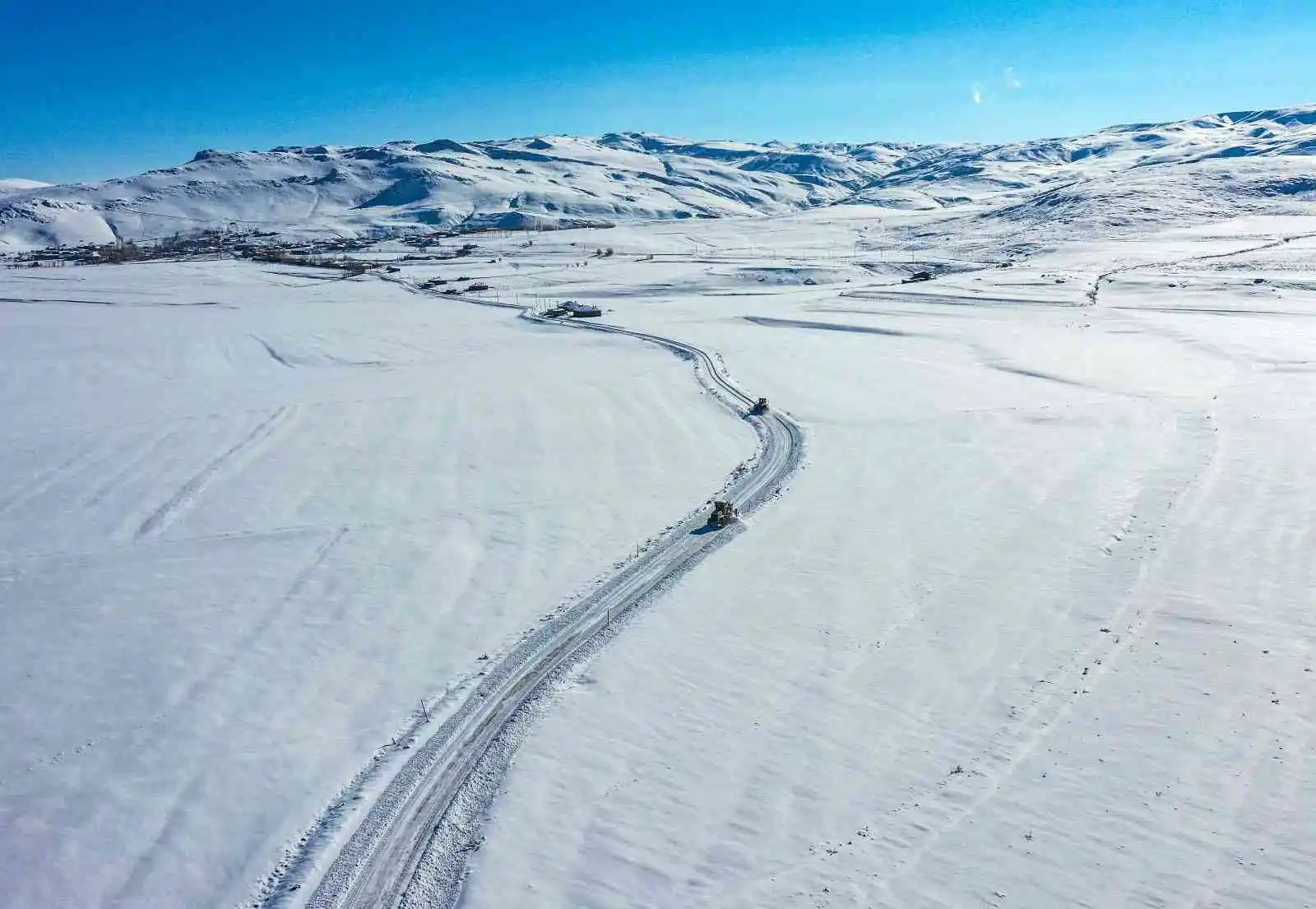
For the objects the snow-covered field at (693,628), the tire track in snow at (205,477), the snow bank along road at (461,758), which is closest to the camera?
the snow bank along road at (461,758)

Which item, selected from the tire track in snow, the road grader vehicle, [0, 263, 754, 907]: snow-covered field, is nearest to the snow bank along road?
the road grader vehicle

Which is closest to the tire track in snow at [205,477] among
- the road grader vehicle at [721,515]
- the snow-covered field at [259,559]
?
the snow-covered field at [259,559]

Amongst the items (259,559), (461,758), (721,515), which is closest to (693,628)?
(721,515)

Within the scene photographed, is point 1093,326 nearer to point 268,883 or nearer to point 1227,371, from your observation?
point 1227,371

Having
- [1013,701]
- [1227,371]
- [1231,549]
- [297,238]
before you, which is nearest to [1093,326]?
[1227,371]

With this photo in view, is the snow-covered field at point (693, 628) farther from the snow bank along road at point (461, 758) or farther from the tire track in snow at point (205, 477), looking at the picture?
the snow bank along road at point (461, 758)

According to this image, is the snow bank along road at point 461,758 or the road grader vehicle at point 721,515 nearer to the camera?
the snow bank along road at point 461,758

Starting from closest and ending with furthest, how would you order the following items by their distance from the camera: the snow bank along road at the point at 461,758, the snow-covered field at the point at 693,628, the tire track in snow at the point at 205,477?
1. the snow bank along road at the point at 461,758
2. the snow-covered field at the point at 693,628
3. the tire track in snow at the point at 205,477
